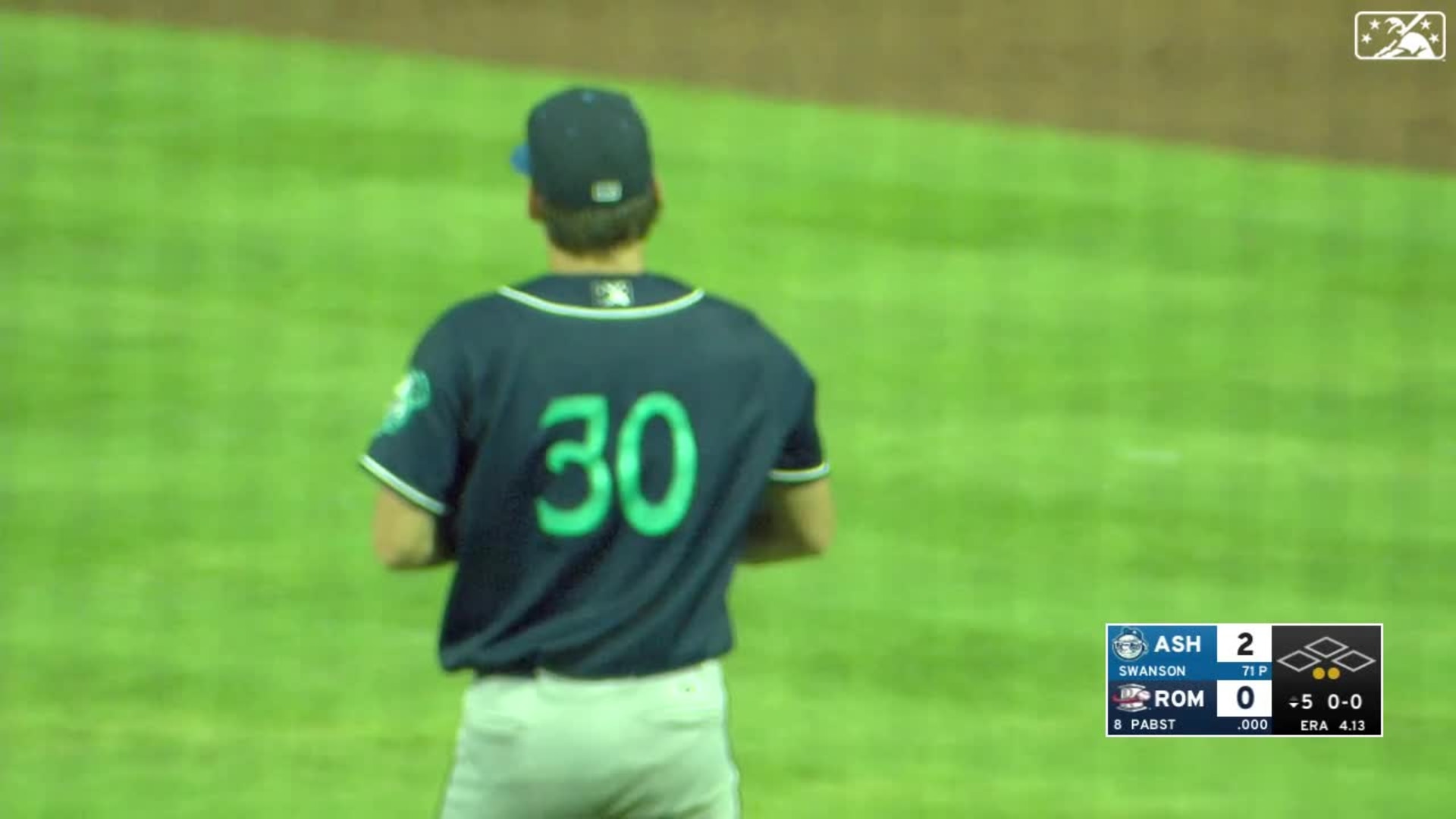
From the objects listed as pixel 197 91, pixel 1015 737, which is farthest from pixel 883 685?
pixel 197 91

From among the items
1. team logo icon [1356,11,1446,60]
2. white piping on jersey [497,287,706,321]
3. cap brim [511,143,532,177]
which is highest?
team logo icon [1356,11,1446,60]

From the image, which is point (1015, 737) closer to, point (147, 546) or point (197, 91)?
point (147, 546)

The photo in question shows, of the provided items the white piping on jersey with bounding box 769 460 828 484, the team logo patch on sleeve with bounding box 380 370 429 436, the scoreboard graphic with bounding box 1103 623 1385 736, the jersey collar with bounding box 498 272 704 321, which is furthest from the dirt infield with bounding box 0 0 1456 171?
the team logo patch on sleeve with bounding box 380 370 429 436

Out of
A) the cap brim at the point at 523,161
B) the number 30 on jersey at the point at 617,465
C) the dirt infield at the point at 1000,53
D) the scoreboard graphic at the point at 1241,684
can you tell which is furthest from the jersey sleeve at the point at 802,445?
the dirt infield at the point at 1000,53

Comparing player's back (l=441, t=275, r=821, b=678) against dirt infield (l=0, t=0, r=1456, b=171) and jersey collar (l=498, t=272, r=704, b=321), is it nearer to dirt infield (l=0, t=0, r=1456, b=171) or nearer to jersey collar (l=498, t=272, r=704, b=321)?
jersey collar (l=498, t=272, r=704, b=321)

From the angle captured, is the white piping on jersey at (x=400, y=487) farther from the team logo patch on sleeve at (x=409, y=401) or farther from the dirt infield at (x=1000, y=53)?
the dirt infield at (x=1000, y=53)

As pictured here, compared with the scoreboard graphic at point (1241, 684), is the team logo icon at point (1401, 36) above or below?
above

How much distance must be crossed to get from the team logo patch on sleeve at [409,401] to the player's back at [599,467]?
7cm

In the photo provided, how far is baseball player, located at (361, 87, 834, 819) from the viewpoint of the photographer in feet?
11.3

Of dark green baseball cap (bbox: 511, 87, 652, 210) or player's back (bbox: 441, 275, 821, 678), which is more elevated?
dark green baseball cap (bbox: 511, 87, 652, 210)

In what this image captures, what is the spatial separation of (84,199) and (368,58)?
215 centimetres

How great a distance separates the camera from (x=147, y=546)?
7.59 m

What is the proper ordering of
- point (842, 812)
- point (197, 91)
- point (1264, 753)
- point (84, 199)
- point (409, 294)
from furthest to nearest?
point (197, 91)
point (84, 199)
point (409, 294)
point (1264, 753)
point (842, 812)

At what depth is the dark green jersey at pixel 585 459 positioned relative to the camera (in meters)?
3.42
